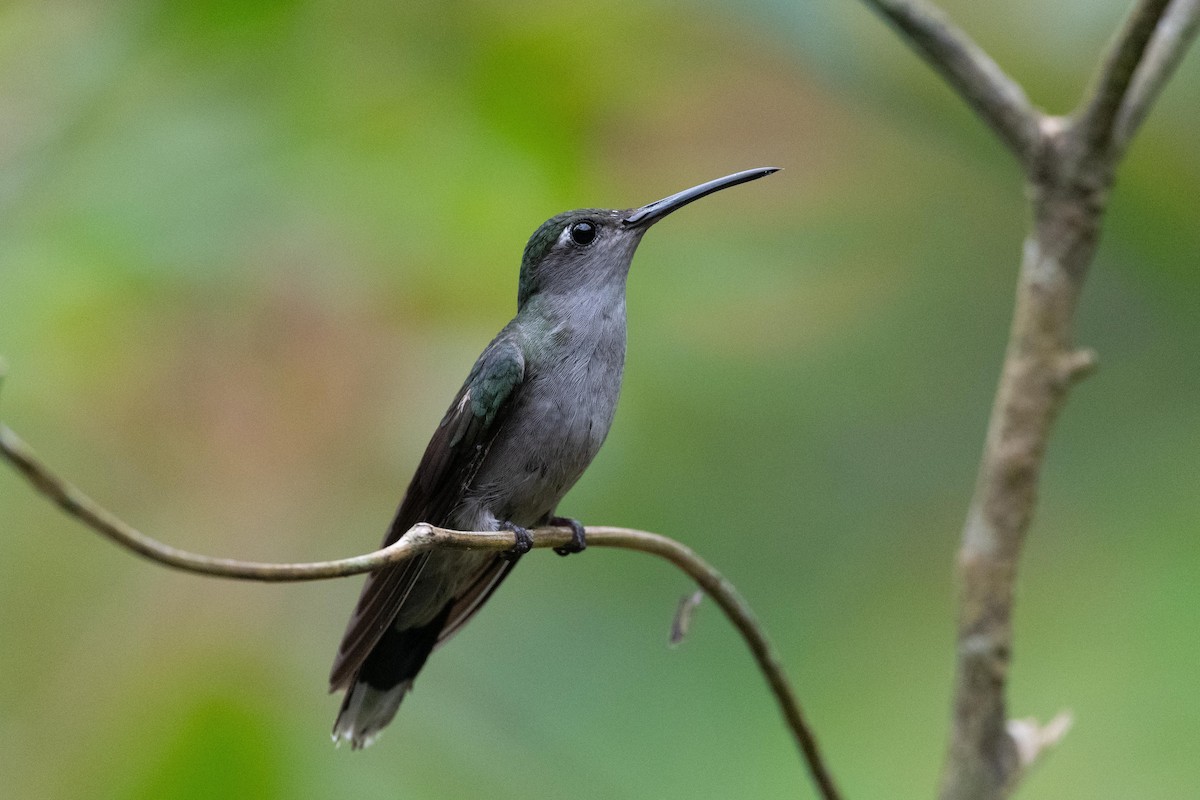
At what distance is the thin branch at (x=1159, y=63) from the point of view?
237cm

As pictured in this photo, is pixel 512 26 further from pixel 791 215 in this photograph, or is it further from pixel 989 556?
pixel 989 556

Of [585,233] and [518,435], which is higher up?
[585,233]

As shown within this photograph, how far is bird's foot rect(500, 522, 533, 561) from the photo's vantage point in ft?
5.98

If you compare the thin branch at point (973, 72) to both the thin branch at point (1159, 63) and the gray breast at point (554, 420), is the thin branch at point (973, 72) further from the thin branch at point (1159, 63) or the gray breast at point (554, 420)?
the gray breast at point (554, 420)

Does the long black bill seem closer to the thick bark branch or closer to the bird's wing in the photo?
the bird's wing

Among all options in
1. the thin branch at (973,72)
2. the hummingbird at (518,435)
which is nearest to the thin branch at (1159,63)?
the thin branch at (973,72)

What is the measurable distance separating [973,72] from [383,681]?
1.67m

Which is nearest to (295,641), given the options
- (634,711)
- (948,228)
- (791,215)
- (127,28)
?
(634,711)

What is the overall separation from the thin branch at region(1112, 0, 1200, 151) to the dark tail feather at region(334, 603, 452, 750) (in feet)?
5.43

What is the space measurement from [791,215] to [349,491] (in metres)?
1.93

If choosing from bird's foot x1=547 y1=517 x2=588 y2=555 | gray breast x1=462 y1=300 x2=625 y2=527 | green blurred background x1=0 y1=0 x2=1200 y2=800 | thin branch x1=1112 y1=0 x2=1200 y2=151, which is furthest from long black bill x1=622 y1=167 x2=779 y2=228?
green blurred background x1=0 y1=0 x2=1200 y2=800

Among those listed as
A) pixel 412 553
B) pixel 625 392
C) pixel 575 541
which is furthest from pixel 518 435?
Answer: pixel 625 392

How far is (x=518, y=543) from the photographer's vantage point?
180 cm

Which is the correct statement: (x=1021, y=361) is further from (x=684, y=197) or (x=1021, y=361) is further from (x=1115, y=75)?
(x=684, y=197)
